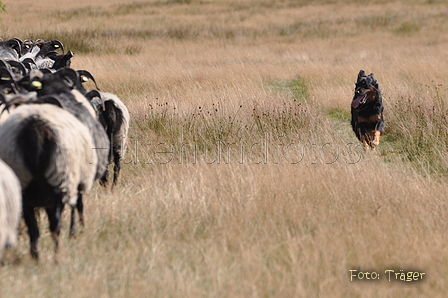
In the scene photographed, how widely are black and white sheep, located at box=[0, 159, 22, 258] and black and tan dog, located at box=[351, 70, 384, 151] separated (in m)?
6.38

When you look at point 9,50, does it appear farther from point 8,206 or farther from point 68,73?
point 8,206

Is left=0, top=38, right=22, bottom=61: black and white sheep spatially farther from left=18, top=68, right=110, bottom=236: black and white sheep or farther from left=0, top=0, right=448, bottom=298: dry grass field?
left=18, top=68, right=110, bottom=236: black and white sheep

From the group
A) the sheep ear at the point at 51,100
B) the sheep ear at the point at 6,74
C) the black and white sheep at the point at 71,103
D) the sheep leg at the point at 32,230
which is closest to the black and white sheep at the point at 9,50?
the sheep ear at the point at 6,74

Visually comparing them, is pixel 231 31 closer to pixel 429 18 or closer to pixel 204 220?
pixel 429 18

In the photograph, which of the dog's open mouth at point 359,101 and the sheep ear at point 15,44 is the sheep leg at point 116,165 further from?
the sheep ear at point 15,44

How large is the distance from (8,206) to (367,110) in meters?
6.82

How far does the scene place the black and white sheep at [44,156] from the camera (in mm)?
4336

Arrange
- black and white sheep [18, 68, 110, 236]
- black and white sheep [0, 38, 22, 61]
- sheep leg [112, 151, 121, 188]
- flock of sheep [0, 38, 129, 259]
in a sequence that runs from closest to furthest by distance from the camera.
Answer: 1. flock of sheep [0, 38, 129, 259]
2. black and white sheep [18, 68, 110, 236]
3. sheep leg [112, 151, 121, 188]
4. black and white sheep [0, 38, 22, 61]

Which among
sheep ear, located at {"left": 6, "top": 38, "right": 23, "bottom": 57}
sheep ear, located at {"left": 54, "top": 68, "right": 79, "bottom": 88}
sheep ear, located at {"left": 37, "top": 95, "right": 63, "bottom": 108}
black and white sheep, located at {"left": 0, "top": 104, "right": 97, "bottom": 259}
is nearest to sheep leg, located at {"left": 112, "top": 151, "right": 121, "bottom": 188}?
sheep ear, located at {"left": 54, "top": 68, "right": 79, "bottom": 88}

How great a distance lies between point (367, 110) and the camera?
30.8 ft

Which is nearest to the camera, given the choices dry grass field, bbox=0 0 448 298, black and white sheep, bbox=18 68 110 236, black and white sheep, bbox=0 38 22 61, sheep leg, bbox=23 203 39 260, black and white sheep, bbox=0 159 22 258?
black and white sheep, bbox=0 159 22 258

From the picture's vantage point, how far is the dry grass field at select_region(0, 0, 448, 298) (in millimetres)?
4309

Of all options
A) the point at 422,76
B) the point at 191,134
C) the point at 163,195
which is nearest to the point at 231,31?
the point at 422,76

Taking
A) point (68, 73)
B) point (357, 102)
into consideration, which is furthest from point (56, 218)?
point (357, 102)
